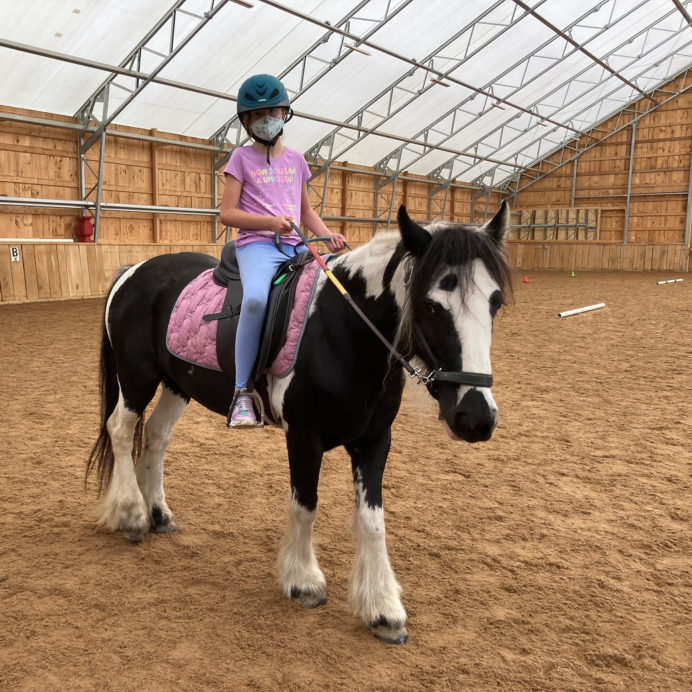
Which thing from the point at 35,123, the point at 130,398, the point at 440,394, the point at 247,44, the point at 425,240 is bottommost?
the point at 130,398

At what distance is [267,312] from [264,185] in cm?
59

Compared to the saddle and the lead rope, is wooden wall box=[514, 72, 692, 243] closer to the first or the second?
the saddle

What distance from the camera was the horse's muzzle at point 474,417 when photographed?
179 centimetres

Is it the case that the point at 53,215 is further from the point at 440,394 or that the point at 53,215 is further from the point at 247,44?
the point at 440,394

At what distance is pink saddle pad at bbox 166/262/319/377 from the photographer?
2.33m

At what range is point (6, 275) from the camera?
11.4m

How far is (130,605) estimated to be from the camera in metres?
2.35

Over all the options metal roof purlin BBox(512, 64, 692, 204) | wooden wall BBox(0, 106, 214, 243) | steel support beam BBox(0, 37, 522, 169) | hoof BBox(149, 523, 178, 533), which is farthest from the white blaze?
metal roof purlin BBox(512, 64, 692, 204)

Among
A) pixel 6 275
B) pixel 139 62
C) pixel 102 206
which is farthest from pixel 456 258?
A: pixel 102 206

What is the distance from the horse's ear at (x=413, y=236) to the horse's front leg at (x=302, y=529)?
2.60ft

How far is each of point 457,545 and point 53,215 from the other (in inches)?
490

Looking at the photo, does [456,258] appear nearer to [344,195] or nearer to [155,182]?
[155,182]

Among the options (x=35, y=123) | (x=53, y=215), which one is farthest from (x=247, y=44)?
(x=53, y=215)

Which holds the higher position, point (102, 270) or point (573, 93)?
point (573, 93)
